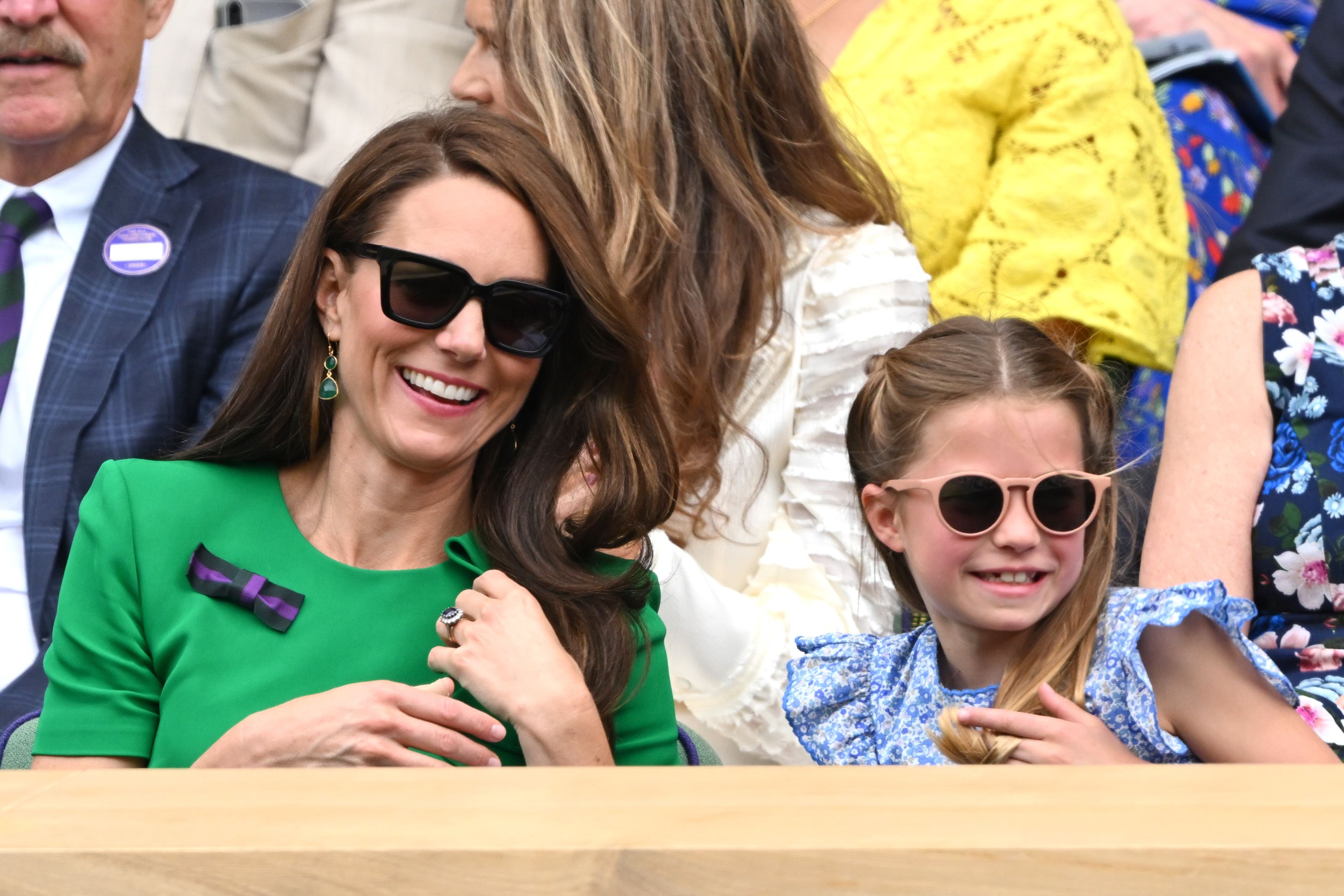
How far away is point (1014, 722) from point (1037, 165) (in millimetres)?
1380

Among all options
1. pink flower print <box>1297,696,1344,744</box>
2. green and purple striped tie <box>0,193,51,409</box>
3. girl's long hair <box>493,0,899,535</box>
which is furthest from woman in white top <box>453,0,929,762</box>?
green and purple striped tie <box>0,193,51,409</box>

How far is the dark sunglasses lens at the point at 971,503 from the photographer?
4.85ft

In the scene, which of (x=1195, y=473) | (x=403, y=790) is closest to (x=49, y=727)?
(x=403, y=790)

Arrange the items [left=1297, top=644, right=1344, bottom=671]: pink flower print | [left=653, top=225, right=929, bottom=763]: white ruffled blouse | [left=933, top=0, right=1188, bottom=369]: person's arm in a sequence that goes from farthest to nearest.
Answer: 1. [left=933, top=0, right=1188, bottom=369]: person's arm
2. [left=653, top=225, right=929, bottom=763]: white ruffled blouse
3. [left=1297, top=644, right=1344, bottom=671]: pink flower print

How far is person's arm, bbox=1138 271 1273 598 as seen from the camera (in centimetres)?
192

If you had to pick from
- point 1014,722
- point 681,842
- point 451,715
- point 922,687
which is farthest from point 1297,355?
point 681,842

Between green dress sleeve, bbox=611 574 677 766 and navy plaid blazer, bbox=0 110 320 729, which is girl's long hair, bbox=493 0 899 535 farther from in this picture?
green dress sleeve, bbox=611 574 677 766

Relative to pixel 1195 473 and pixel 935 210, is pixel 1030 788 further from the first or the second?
pixel 935 210

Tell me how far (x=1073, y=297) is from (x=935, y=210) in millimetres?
296

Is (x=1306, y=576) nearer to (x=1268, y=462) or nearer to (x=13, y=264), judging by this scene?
(x=1268, y=462)

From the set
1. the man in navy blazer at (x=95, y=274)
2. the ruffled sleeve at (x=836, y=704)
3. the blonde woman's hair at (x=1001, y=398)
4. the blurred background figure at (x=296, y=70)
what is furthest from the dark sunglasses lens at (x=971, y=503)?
the blurred background figure at (x=296, y=70)

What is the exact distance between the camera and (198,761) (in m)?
1.35

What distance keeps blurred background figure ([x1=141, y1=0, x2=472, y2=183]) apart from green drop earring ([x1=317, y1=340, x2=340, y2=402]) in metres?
1.47

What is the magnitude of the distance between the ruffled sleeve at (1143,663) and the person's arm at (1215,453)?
1.48 ft
